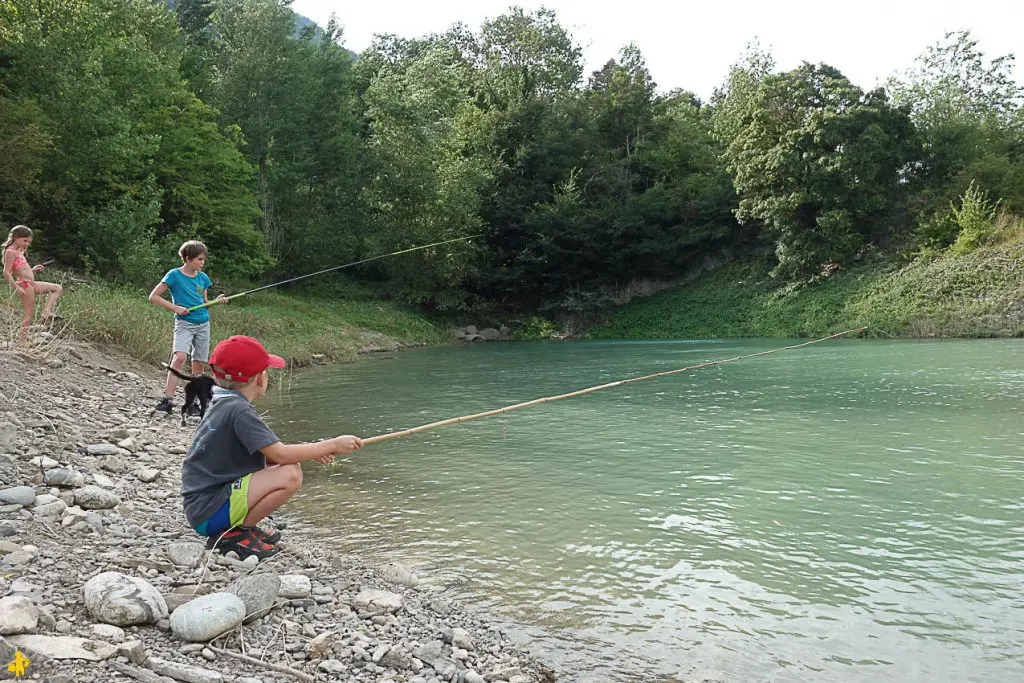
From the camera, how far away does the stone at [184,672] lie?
9.12 ft

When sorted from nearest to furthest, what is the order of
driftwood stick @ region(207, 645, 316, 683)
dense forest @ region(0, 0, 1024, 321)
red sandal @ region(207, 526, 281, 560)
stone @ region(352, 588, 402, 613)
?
driftwood stick @ region(207, 645, 316, 683) → stone @ region(352, 588, 402, 613) → red sandal @ region(207, 526, 281, 560) → dense forest @ region(0, 0, 1024, 321)

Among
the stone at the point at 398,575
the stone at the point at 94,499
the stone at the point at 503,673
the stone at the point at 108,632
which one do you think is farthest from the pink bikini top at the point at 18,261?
the stone at the point at 503,673

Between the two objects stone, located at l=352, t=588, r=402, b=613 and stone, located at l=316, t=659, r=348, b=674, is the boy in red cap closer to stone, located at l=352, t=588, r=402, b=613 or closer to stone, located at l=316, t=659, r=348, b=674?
stone, located at l=352, t=588, r=402, b=613

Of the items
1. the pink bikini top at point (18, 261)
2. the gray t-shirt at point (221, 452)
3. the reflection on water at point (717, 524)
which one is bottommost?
the reflection on water at point (717, 524)

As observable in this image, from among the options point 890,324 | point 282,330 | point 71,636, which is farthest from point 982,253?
point 71,636

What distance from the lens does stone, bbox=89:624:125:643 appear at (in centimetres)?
297

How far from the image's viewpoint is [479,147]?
40188 mm

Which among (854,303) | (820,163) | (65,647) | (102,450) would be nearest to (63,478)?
(102,450)

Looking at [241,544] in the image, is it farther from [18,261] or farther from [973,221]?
[973,221]

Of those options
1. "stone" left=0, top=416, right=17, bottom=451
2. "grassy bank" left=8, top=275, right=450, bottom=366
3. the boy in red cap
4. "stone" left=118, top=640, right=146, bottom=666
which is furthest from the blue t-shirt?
"stone" left=118, top=640, right=146, bottom=666

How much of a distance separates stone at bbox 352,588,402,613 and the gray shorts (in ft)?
16.5

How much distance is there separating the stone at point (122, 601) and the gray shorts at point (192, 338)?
5174 millimetres

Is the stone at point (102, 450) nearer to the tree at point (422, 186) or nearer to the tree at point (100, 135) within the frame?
the tree at point (100, 135)

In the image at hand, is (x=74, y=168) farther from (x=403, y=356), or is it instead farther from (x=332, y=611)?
(x=332, y=611)
